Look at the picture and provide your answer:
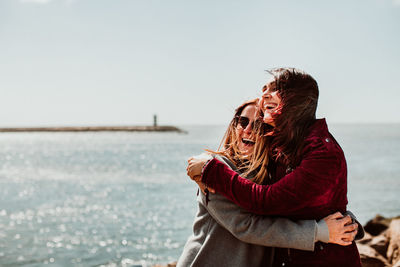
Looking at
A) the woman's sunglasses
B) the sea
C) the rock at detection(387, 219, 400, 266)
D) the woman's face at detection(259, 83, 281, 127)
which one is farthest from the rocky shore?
the woman's face at detection(259, 83, 281, 127)

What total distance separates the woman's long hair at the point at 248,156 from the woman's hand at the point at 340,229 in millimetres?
449

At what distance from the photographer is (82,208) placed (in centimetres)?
1670

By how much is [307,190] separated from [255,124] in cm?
62

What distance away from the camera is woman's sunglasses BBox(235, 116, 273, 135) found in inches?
100

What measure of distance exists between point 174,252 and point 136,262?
1115 millimetres

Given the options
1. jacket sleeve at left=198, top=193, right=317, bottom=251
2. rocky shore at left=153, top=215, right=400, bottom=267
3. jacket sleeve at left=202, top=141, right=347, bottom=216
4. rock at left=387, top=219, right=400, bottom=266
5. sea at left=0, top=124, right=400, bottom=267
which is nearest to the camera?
jacket sleeve at left=202, top=141, right=347, bottom=216

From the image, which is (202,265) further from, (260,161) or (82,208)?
(82,208)

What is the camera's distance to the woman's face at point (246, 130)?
2629 millimetres

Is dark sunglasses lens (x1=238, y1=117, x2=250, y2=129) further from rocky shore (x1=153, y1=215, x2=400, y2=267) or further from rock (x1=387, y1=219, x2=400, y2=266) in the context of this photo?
rock (x1=387, y1=219, x2=400, y2=266)

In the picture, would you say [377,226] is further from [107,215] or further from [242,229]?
[242,229]

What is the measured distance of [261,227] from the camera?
90.5 inches

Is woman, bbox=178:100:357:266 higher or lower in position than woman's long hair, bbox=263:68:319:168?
lower

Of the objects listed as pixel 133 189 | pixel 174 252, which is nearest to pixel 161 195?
pixel 133 189

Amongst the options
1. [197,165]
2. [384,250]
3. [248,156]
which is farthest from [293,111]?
[384,250]
